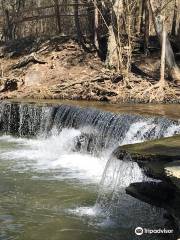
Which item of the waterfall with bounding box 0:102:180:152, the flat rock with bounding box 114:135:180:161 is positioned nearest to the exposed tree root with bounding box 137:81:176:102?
the waterfall with bounding box 0:102:180:152

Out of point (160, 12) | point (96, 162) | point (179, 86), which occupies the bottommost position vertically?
point (96, 162)

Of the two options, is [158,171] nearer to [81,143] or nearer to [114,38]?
[81,143]

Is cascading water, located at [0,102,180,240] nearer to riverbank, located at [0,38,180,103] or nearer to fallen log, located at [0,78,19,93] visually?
riverbank, located at [0,38,180,103]

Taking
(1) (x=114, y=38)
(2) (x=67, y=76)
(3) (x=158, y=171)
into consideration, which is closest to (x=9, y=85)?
(2) (x=67, y=76)

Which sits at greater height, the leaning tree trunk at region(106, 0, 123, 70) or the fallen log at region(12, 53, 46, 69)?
the leaning tree trunk at region(106, 0, 123, 70)

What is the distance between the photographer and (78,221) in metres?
8.56

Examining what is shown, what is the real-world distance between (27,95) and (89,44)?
4673 millimetres

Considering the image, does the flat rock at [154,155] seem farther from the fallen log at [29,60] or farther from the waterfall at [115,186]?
the fallen log at [29,60]

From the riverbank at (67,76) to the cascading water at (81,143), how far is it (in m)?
2.57

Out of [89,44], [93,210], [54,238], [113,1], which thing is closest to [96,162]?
[93,210]

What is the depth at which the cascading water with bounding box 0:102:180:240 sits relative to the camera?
31.3 feet

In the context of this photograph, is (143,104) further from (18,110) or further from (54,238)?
(54,238)

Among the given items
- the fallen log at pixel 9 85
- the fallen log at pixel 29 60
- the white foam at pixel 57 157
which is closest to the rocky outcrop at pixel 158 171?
the white foam at pixel 57 157

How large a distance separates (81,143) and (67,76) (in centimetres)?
743
